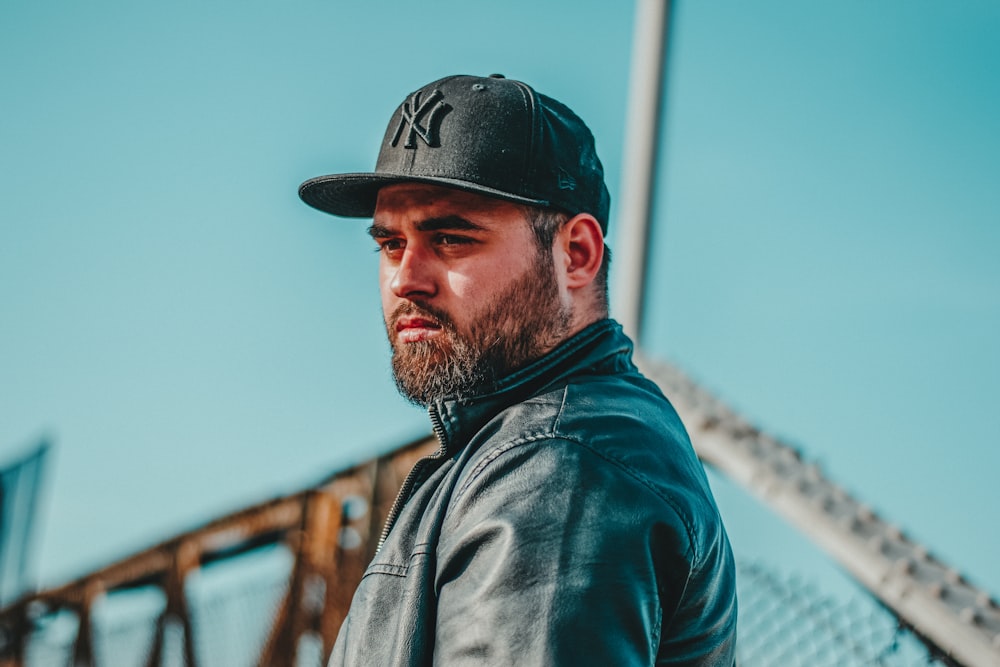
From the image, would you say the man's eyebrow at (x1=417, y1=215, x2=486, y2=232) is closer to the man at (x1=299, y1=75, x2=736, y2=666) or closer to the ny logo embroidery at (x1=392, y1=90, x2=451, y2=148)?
the man at (x1=299, y1=75, x2=736, y2=666)

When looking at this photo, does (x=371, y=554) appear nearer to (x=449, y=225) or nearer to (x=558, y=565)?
(x=449, y=225)

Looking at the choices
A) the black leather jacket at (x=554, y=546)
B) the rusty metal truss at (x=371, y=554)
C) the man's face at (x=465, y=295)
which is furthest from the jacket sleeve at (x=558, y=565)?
the rusty metal truss at (x=371, y=554)

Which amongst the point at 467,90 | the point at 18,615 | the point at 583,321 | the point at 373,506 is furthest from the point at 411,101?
the point at 18,615

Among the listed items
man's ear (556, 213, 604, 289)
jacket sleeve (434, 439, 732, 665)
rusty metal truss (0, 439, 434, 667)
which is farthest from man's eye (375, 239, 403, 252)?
rusty metal truss (0, 439, 434, 667)

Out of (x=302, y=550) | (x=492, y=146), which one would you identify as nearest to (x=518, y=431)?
(x=492, y=146)

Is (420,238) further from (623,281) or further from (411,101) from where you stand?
(623,281)

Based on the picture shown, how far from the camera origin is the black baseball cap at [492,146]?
2279mm

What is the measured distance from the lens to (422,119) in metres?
2.36

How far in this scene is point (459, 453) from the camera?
2.16m

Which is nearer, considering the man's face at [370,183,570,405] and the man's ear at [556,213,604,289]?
the man's face at [370,183,570,405]

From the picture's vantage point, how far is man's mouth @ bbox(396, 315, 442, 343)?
231 cm

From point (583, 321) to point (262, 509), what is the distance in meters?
4.32

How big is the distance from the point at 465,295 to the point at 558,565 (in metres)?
0.74

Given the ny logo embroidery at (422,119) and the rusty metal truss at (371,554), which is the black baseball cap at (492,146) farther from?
the rusty metal truss at (371,554)
